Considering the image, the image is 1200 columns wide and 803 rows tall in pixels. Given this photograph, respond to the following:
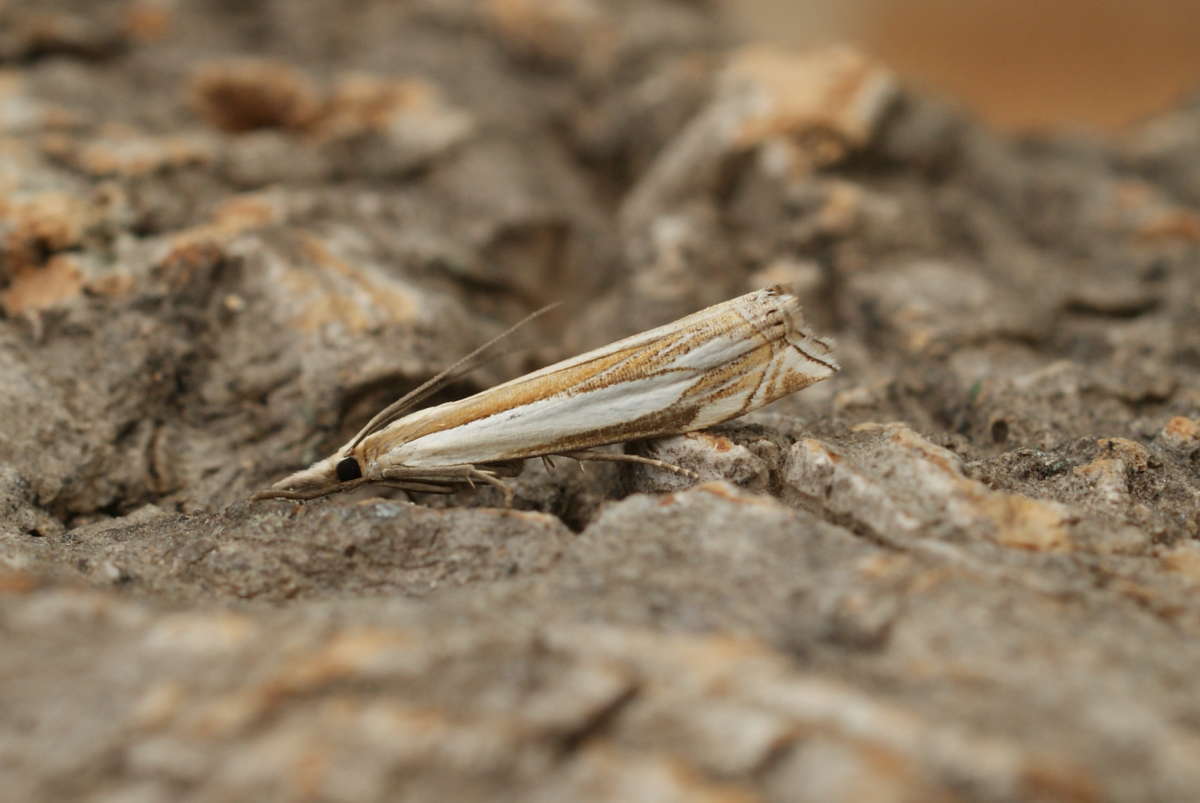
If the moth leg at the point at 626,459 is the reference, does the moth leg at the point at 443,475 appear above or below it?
below

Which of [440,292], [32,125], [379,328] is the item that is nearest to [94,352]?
[379,328]

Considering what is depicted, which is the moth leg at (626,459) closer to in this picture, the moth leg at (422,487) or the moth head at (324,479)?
the moth leg at (422,487)

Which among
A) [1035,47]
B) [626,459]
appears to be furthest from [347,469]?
[1035,47]

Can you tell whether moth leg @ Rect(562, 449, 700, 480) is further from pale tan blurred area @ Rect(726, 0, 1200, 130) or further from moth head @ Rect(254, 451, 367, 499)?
pale tan blurred area @ Rect(726, 0, 1200, 130)

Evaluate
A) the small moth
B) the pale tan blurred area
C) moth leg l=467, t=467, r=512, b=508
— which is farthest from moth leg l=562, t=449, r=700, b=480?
the pale tan blurred area

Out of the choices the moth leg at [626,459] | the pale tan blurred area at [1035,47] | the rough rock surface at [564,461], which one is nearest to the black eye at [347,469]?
the rough rock surface at [564,461]

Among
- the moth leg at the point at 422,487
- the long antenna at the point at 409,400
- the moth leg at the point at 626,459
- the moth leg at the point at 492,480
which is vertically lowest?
the moth leg at the point at 422,487

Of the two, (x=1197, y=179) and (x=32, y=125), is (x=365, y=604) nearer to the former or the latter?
(x=32, y=125)

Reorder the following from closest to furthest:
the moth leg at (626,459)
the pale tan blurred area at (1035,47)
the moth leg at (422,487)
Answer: the moth leg at (626,459) < the moth leg at (422,487) < the pale tan blurred area at (1035,47)
